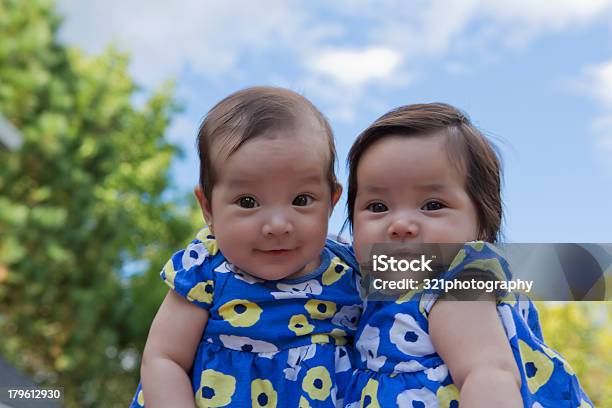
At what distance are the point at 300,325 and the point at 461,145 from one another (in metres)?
0.50

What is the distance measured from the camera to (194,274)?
1.62 meters

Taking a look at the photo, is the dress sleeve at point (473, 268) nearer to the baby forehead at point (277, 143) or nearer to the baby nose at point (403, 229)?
the baby nose at point (403, 229)

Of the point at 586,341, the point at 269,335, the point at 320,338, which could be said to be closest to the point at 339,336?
the point at 320,338

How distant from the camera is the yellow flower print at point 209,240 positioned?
1689mm

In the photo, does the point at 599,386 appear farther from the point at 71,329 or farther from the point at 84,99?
the point at 84,99

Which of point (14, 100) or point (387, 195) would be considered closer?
point (387, 195)

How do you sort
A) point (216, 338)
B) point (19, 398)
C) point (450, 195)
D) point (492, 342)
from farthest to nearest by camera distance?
1. point (19, 398)
2. point (216, 338)
3. point (450, 195)
4. point (492, 342)

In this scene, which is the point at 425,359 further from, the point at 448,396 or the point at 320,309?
the point at 320,309

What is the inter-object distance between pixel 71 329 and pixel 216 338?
10.7 metres

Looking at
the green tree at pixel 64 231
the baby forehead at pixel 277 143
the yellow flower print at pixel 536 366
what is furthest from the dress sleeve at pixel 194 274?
the green tree at pixel 64 231

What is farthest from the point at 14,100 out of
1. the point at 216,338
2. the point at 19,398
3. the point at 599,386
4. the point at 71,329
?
the point at 216,338

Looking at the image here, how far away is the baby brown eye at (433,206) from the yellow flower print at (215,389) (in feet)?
1.73

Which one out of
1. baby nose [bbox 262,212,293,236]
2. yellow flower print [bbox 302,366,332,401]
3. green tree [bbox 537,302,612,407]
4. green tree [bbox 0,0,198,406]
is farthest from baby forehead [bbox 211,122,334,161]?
green tree [bbox 0,0,198,406]

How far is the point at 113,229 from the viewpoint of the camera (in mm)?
11930
